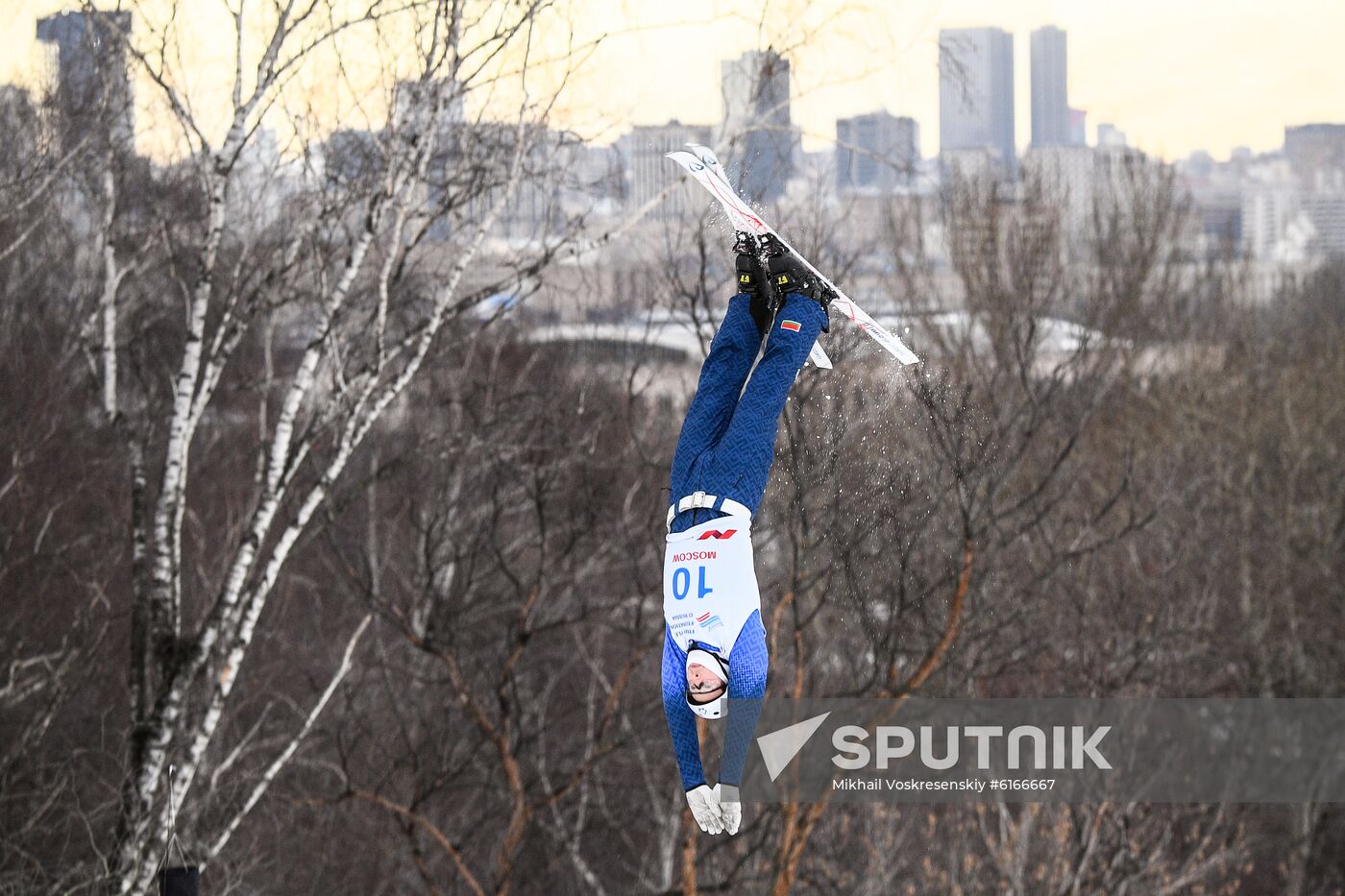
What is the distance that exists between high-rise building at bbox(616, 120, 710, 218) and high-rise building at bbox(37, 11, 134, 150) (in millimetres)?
2759

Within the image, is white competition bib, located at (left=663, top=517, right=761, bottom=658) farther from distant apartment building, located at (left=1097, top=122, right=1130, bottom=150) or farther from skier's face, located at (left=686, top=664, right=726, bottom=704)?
distant apartment building, located at (left=1097, top=122, right=1130, bottom=150)

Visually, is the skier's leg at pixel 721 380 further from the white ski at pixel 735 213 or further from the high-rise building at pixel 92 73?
the high-rise building at pixel 92 73

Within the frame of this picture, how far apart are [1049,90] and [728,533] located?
2888cm

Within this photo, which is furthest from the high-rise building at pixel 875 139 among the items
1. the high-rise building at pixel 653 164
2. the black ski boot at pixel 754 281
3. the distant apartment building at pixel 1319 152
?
the distant apartment building at pixel 1319 152

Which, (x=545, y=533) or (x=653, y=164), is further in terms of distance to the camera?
(x=545, y=533)

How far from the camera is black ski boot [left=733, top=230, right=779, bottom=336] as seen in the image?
4.01m

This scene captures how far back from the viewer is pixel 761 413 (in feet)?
12.8

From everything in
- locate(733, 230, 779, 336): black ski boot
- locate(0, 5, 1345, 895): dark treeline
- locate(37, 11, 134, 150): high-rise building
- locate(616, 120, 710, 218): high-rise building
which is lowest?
locate(0, 5, 1345, 895): dark treeline

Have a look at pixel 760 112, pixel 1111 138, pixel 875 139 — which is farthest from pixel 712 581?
pixel 1111 138

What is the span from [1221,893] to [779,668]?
19.6 ft

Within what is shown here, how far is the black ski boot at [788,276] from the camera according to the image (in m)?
3.97

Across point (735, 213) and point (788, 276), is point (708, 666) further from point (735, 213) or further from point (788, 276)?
point (735, 213)

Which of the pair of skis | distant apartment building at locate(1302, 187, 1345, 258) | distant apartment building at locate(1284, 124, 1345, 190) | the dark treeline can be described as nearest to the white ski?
the pair of skis

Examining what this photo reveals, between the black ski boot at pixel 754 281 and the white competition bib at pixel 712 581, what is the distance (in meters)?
0.57
